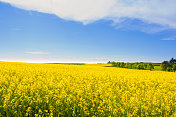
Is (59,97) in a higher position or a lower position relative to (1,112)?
higher

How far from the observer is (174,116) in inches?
211

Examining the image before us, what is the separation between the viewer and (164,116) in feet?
17.8

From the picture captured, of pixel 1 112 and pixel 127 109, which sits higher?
pixel 127 109

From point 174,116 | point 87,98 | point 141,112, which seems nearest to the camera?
point 174,116

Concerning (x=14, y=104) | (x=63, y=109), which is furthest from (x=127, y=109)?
(x=14, y=104)

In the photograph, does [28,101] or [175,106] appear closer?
[28,101]

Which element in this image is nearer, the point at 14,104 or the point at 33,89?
A: the point at 14,104

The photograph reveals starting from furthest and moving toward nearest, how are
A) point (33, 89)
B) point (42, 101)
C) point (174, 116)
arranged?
point (33, 89)
point (42, 101)
point (174, 116)

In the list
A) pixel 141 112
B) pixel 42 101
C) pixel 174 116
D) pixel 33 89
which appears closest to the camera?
pixel 174 116

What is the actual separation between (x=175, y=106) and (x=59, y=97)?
4701 millimetres

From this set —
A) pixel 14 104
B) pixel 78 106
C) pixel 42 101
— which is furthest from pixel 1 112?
pixel 78 106

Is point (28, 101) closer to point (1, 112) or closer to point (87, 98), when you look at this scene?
point (1, 112)

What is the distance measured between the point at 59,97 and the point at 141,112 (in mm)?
3137

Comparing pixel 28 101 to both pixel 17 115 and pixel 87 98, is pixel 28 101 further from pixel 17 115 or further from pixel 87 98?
pixel 87 98
